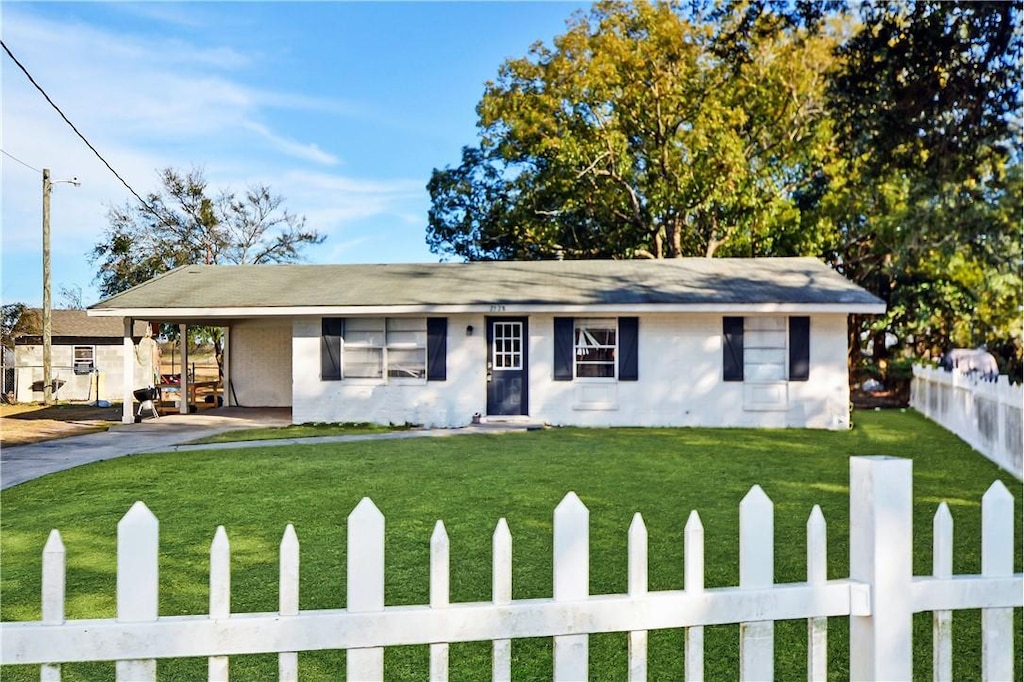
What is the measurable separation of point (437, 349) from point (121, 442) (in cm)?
624

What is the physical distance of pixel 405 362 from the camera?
15164 millimetres

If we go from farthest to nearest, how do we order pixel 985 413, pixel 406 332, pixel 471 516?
pixel 406 332
pixel 985 413
pixel 471 516

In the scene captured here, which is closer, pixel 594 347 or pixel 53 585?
pixel 53 585

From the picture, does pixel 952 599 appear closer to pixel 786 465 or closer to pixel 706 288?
pixel 786 465

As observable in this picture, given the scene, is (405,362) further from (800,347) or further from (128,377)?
(800,347)

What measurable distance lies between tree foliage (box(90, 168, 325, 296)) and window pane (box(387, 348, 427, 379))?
69.0ft

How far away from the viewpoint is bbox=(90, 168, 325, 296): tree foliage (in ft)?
98.9

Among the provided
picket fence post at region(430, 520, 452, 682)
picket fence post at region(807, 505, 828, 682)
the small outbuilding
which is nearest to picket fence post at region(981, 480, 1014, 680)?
picket fence post at region(807, 505, 828, 682)

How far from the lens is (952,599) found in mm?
1935

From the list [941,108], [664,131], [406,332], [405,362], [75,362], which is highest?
[664,131]

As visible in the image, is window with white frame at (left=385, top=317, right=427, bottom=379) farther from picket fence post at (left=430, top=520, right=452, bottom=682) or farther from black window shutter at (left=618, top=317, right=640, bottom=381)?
picket fence post at (left=430, top=520, right=452, bottom=682)

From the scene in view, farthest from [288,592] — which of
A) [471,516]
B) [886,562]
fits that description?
[471,516]

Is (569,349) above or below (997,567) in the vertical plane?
above

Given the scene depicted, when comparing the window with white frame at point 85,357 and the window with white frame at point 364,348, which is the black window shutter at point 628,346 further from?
the window with white frame at point 85,357
